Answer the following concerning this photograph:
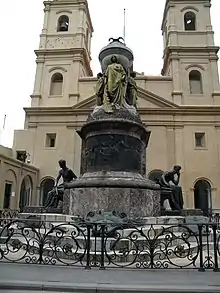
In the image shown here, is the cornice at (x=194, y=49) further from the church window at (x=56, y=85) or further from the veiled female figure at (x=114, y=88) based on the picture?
the veiled female figure at (x=114, y=88)

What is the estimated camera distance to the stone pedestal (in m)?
9.23

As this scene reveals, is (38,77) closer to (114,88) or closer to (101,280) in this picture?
(114,88)

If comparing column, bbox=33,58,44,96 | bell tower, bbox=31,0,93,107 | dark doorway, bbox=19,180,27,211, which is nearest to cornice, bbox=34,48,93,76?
bell tower, bbox=31,0,93,107

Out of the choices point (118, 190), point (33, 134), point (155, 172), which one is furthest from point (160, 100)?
point (118, 190)

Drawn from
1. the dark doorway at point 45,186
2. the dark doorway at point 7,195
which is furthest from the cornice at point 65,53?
the dark doorway at point 7,195

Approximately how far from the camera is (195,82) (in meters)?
35.2

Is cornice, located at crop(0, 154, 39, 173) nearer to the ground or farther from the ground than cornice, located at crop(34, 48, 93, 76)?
nearer to the ground

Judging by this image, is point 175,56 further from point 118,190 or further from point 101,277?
point 101,277

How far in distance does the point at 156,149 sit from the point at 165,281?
27246 millimetres

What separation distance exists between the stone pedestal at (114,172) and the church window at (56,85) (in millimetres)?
25106

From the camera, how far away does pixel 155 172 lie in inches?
1216

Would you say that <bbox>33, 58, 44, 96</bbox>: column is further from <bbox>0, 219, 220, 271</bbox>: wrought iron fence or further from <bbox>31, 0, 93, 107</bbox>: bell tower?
<bbox>0, 219, 220, 271</bbox>: wrought iron fence

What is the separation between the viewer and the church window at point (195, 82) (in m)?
34.4

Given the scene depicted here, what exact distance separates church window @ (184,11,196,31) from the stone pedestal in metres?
30.1
